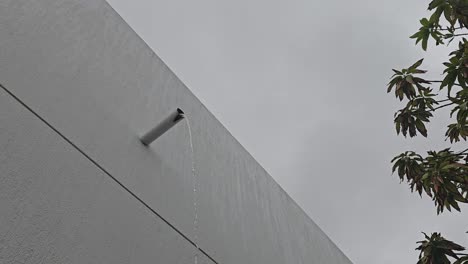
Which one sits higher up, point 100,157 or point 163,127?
point 163,127

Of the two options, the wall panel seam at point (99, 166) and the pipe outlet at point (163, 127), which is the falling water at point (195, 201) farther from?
the pipe outlet at point (163, 127)

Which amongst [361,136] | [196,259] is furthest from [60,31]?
[361,136]

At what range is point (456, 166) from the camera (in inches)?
91.8

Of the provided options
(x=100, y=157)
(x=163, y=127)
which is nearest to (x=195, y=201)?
(x=163, y=127)

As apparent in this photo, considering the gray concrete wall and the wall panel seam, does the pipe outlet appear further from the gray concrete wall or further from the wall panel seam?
the wall panel seam

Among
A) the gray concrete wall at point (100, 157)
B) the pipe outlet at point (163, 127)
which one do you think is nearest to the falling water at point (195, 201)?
the gray concrete wall at point (100, 157)

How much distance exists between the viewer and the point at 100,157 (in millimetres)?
2461

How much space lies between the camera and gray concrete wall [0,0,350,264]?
6.46 ft

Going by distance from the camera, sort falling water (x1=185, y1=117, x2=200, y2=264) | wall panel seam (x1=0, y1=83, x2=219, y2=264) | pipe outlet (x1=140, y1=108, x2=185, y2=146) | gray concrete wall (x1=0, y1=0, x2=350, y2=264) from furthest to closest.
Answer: falling water (x1=185, y1=117, x2=200, y2=264), pipe outlet (x1=140, y1=108, x2=185, y2=146), wall panel seam (x1=0, y1=83, x2=219, y2=264), gray concrete wall (x1=0, y1=0, x2=350, y2=264)

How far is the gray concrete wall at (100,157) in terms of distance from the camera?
1.97 metres

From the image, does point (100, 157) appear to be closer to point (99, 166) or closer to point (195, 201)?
point (99, 166)

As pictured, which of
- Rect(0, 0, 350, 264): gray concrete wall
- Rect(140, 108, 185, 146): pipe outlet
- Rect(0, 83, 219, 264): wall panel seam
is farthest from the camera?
Rect(140, 108, 185, 146): pipe outlet

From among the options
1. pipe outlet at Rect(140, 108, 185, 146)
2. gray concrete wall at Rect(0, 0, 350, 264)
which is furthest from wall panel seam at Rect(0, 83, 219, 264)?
pipe outlet at Rect(140, 108, 185, 146)

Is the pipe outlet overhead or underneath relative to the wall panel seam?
overhead
